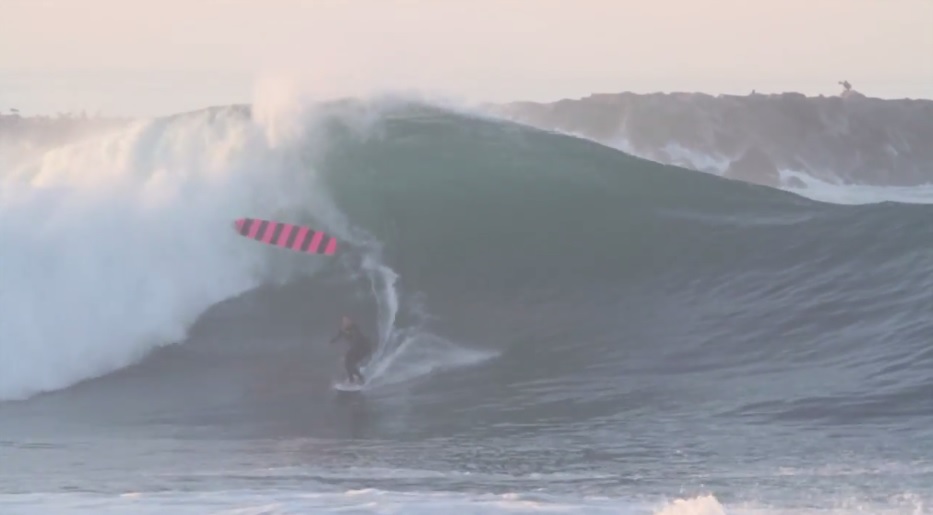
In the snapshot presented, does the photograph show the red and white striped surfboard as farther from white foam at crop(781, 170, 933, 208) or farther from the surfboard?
white foam at crop(781, 170, 933, 208)

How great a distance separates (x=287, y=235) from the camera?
48.2 ft

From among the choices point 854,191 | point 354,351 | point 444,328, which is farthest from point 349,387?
point 854,191

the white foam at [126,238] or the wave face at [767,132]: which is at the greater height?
the wave face at [767,132]

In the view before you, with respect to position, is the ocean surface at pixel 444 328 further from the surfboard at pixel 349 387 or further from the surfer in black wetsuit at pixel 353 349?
the surfer in black wetsuit at pixel 353 349

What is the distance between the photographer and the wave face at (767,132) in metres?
33.0

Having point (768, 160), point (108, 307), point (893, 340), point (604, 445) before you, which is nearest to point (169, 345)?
point (108, 307)

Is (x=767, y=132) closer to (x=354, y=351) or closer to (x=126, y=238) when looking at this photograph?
(x=126, y=238)

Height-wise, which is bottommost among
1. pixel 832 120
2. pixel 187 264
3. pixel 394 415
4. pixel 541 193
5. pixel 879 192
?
pixel 394 415

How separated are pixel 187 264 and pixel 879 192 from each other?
22882 millimetres

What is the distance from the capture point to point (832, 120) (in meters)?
36.2

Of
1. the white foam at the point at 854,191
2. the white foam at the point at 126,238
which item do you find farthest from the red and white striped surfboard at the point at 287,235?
the white foam at the point at 854,191

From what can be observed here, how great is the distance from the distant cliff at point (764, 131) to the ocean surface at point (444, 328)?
15.8 meters

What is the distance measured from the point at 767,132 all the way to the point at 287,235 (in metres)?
22.7

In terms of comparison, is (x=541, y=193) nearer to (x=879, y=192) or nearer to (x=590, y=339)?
(x=590, y=339)
